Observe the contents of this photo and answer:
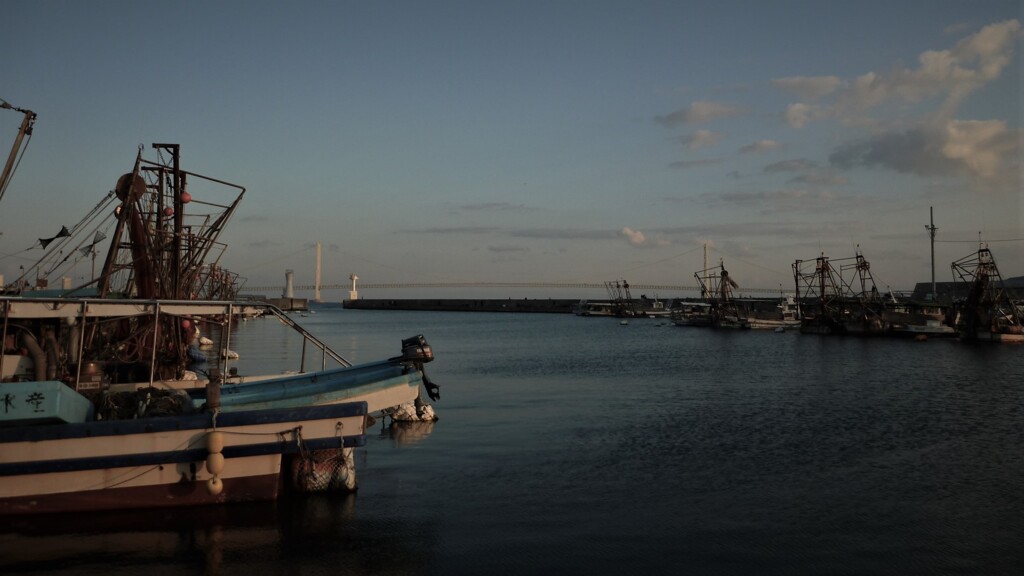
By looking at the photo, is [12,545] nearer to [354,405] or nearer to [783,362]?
[354,405]

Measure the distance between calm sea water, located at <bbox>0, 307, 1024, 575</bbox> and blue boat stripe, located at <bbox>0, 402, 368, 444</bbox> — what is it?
1880 mm

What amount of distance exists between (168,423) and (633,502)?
10.6 metres

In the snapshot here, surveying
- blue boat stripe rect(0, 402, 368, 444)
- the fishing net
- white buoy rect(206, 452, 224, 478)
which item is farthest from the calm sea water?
blue boat stripe rect(0, 402, 368, 444)

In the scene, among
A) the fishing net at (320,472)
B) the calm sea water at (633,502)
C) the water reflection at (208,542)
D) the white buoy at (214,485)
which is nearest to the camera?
the water reflection at (208,542)

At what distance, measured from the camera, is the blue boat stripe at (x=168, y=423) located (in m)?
14.6

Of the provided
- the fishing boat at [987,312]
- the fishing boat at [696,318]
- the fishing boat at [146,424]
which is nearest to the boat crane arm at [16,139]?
the fishing boat at [146,424]

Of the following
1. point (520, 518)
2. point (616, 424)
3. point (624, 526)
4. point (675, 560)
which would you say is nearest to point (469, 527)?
point (520, 518)

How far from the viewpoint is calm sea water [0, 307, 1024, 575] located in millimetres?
13992

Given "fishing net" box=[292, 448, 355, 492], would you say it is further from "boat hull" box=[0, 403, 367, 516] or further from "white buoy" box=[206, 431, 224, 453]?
"white buoy" box=[206, 431, 224, 453]

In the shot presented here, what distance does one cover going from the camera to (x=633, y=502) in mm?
17969

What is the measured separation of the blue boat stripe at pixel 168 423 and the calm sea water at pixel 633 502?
1880 millimetres

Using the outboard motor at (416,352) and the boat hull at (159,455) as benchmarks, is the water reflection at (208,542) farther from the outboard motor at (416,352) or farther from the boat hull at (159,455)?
the outboard motor at (416,352)

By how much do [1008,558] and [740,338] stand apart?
81.7m

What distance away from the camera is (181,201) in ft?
104
